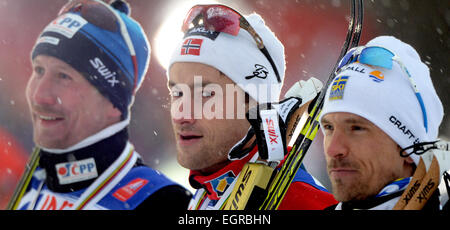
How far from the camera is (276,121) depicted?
1552 mm

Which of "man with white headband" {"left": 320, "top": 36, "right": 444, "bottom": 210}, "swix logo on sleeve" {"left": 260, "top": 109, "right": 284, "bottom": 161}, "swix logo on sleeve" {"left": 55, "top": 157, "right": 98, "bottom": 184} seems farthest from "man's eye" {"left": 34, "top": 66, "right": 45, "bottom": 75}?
"man with white headband" {"left": 320, "top": 36, "right": 444, "bottom": 210}

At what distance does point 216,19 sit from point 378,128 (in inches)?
24.3

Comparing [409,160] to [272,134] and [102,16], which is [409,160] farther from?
[102,16]

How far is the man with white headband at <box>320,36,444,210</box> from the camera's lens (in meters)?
1.34

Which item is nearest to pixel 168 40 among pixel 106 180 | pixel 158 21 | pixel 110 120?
pixel 158 21

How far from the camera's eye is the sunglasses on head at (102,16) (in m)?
1.39

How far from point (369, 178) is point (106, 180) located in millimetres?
700

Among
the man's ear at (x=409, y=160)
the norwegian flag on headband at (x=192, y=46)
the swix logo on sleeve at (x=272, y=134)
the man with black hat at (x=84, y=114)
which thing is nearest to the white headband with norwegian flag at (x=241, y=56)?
the norwegian flag on headband at (x=192, y=46)

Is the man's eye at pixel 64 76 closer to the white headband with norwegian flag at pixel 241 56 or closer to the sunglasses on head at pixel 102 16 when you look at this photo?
the sunglasses on head at pixel 102 16

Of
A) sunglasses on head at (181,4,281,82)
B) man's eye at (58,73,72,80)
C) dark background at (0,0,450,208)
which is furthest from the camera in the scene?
sunglasses on head at (181,4,281,82)

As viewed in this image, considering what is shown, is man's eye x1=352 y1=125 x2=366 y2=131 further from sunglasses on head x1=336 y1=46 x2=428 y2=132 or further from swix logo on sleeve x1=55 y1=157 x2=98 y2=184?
swix logo on sleeve x1=55 y1=157 x2=98 y2=184

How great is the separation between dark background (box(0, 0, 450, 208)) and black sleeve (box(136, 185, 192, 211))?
0.47 feet

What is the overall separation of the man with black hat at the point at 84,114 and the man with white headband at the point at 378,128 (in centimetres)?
49

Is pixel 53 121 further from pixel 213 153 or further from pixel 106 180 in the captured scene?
pixel 213 153
